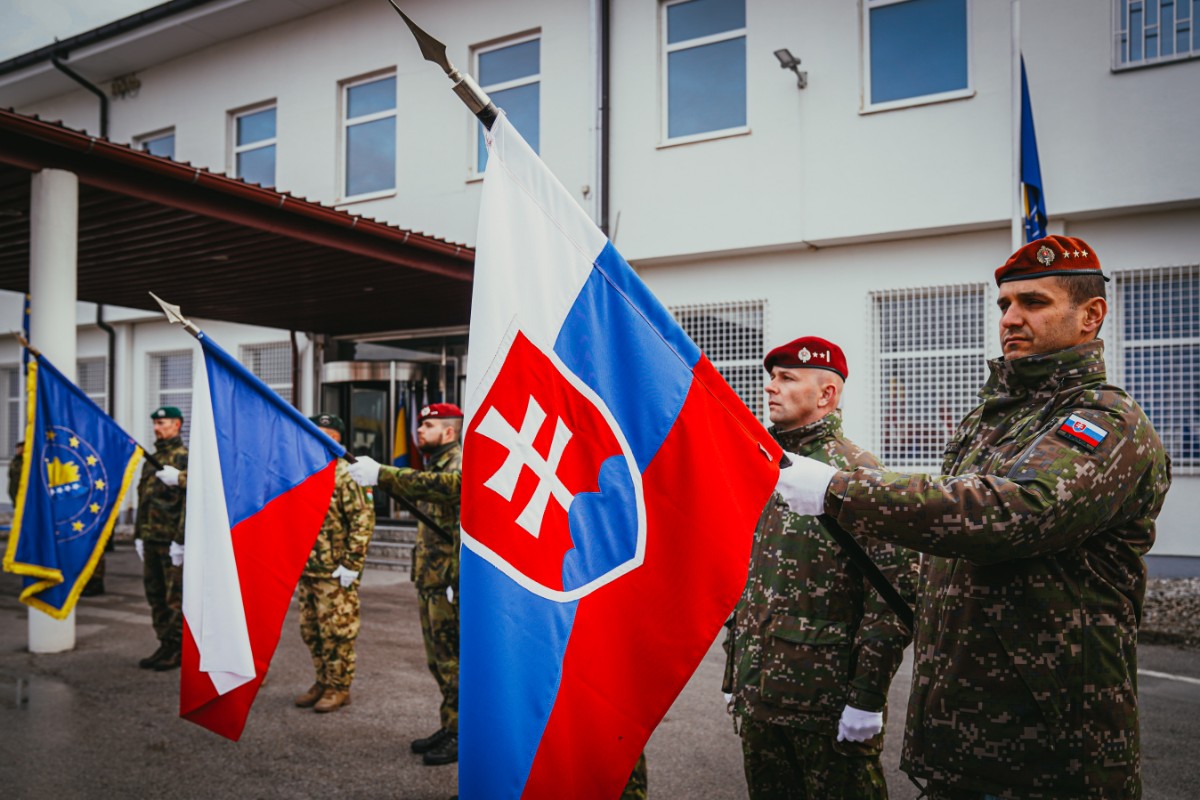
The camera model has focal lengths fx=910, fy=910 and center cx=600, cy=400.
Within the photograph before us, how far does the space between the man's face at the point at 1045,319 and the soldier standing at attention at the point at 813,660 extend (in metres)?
1.02

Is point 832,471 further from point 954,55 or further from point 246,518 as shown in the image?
point 954,55

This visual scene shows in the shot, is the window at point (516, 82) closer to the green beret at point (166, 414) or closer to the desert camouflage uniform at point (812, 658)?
the green beret at point (166, 414)

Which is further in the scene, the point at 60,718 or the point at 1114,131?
the point at 1114,131

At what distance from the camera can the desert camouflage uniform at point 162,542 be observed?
6.90 metres

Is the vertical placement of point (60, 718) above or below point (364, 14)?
below

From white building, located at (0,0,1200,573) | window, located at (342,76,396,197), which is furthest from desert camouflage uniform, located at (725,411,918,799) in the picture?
window, located at (342,76,396,197)

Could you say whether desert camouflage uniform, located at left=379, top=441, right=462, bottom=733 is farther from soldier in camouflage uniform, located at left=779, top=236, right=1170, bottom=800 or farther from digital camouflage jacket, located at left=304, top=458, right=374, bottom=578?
soldier in camouflage uniform, located at left=779, top=236, right=1170, bottom=800

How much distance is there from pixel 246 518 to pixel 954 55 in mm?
9277

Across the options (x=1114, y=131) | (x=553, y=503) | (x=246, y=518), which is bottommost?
(x=246, y=518)

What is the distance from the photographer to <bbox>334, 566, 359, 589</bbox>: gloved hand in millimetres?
5918

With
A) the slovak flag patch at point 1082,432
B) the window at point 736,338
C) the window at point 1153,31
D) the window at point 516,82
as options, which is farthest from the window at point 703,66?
the slovak flag patch at point 1082,432

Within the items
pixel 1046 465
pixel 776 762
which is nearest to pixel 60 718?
pixel 776 762

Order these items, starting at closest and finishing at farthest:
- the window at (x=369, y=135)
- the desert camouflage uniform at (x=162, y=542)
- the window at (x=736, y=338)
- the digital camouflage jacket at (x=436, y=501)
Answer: the digital camouflage jacket at (x=436, y=501) → the desert camouflage uniform at (x=162, y=542) → the window at (x=736, y=338) → the window at (x=369, y=135)

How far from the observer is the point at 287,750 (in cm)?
489
